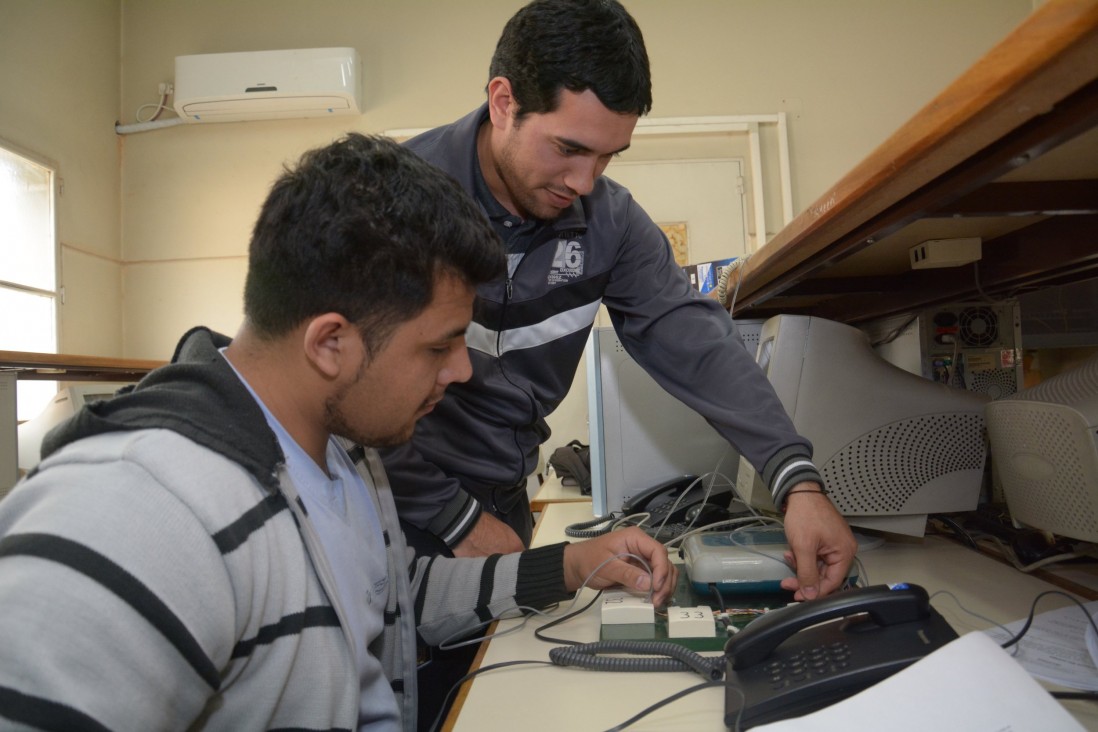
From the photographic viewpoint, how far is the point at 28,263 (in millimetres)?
3332

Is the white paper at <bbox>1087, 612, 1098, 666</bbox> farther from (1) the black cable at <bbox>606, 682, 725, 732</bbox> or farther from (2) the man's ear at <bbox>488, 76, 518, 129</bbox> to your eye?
(2) the man's ear at <bbox>488, 76, 518, 129</bbox>

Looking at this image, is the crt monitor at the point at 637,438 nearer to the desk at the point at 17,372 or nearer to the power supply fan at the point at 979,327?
the power supply fan at the point at 979,327

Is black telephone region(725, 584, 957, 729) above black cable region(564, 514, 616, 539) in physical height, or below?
above

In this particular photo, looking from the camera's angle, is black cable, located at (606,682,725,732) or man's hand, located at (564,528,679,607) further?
man's hand, located at (564,528,679,607)

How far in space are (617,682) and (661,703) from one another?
85 millimetres

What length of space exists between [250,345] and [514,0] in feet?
11.8

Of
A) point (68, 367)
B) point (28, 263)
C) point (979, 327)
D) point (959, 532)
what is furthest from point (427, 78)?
point (959, 532)

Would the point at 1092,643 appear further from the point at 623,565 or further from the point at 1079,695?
the point at 623,565

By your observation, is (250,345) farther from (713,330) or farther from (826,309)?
(826,309)

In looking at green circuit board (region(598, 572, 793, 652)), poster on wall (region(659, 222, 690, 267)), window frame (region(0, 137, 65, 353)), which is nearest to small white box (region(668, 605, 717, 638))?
green circuit board (region(598, 572, 793, 652))

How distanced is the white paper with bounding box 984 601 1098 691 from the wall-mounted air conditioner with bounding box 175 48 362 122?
364cm

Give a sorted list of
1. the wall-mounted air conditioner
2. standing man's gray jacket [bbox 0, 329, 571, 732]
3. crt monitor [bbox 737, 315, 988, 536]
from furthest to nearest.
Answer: the wall-mounted air conditioner, crt monitor [bbox 737, 315, 988, 536], standing man's gray jacket [bbox 0, 329, 571, 732]

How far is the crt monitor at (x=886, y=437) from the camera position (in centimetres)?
113

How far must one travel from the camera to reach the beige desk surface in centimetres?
62
